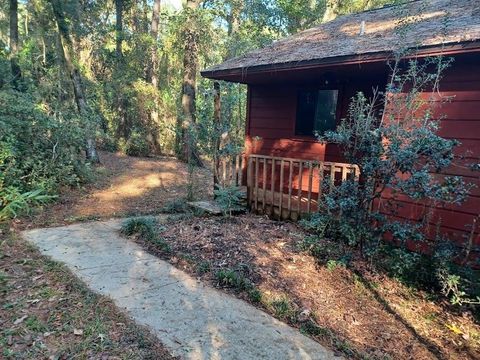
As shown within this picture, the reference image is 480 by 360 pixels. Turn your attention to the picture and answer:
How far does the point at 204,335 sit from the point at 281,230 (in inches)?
108

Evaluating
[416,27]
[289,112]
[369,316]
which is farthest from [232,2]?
[369,316]

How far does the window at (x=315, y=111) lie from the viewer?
676 cm

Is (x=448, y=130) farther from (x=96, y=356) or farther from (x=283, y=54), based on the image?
(x=96, y=356)

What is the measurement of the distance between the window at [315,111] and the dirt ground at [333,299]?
300cm

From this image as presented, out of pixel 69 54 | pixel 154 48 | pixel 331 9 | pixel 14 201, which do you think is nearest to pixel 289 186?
pixel 14 201

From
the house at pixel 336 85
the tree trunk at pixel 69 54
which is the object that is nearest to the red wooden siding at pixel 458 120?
the house at pixel 336 85

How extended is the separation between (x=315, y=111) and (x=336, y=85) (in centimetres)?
69

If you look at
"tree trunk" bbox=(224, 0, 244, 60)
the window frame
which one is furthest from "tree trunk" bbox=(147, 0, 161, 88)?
the window frame

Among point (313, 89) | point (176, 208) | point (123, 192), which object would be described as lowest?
point (123, 192)

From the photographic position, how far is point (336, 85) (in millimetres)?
6547

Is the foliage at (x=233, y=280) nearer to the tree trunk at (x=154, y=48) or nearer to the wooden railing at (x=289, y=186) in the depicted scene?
the wooden railing at (x=289, y=186)

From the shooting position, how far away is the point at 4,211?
5059 mm

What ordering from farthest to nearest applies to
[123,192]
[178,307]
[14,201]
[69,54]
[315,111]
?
[69,54] < [123,192] < [315,111] < [14,201] < [178,307]

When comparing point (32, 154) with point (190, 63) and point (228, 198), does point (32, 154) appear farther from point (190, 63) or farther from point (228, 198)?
point (190, 63)
